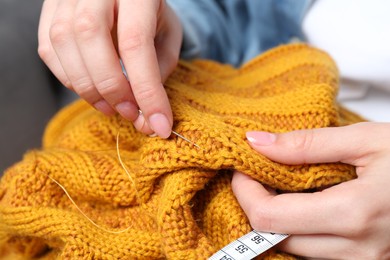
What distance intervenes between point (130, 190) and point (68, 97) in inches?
22.8

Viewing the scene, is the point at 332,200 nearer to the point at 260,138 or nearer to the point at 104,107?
the point at 260,138

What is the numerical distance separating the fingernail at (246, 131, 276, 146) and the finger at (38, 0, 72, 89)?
292mm

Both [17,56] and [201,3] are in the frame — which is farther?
[201,3]

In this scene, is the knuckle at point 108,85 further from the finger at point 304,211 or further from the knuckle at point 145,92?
the finger at point 304,211

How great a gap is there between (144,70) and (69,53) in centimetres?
12

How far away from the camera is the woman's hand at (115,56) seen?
655 millimetres

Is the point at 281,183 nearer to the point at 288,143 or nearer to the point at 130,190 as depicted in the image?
the point at 288,143

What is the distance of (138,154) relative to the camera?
30.3 inches

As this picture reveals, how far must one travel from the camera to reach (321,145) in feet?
2.16

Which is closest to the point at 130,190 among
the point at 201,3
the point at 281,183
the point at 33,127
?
the point at 281,183

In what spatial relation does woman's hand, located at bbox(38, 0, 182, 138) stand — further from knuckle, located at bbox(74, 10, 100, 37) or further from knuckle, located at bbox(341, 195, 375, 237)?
knuckle, located at bbox(341, 195, 375, 237)

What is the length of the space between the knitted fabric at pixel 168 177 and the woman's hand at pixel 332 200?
0.02 m

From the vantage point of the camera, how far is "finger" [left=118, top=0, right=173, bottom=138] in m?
0.65

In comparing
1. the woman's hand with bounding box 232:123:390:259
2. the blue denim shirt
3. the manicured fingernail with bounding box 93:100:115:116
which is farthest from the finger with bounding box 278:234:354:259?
Answer: the blue denim shirt
